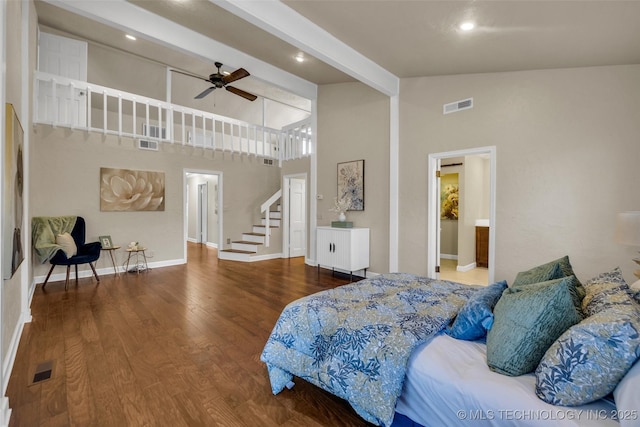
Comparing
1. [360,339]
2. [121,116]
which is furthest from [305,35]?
[121,116]

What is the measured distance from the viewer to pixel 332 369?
5.43ft

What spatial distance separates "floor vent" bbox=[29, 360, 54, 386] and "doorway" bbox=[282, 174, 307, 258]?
16.9ft

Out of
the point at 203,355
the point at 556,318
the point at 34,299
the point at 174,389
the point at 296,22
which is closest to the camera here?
the point at 556,318

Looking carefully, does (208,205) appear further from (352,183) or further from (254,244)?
(352,183)

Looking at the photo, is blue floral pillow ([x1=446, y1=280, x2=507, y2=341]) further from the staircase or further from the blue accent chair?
the staircase

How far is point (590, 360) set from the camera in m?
1.08

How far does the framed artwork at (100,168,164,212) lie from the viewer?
535 cm

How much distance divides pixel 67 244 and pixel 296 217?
14.5 ft

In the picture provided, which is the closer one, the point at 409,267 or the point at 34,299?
the point at 34,299

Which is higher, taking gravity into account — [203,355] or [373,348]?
[373,348]

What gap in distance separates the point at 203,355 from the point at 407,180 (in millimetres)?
3722

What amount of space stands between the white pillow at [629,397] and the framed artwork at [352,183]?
14.4ft

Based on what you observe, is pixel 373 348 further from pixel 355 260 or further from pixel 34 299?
pixel 34 299

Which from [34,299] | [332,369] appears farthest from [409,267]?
[34,299]
